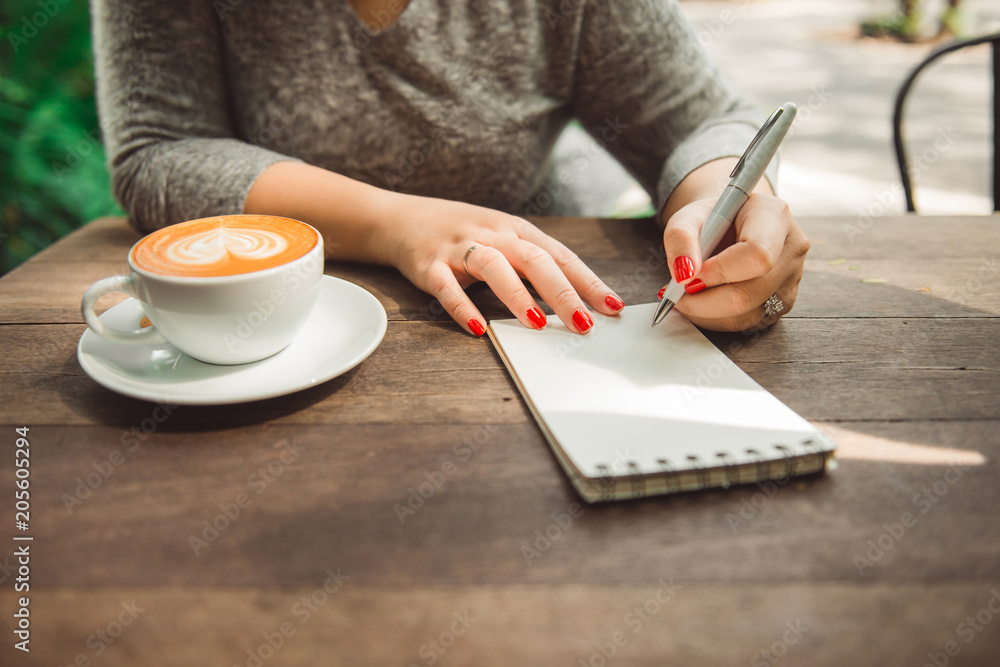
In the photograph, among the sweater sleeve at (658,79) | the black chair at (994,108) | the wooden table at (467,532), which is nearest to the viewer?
the wooden table at (467,532)

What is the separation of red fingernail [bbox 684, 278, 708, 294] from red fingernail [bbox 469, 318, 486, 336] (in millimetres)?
232

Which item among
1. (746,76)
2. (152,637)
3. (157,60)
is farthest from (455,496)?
(746,76)

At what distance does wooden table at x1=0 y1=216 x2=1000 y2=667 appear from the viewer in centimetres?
41

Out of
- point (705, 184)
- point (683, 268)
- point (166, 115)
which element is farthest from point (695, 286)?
point (166, 115)

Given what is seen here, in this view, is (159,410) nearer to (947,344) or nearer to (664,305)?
(664,305)

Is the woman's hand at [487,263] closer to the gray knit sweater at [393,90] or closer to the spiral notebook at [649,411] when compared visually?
the spiral notebook at [649,411]

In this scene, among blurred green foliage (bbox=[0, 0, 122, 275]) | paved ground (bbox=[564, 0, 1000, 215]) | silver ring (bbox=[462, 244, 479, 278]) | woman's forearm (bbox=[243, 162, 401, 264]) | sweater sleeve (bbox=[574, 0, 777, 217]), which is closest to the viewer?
silver ring (bbox=[462, 244, 479, 278])

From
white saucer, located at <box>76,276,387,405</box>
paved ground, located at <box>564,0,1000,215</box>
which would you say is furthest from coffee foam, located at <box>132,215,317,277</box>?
paved ground, located at <box>564,0,1000,215</box>

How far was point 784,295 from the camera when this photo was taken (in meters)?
0.75

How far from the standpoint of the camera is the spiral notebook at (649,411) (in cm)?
51

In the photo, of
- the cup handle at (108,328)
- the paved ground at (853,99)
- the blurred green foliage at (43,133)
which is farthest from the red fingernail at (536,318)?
the blurred green foliage at (43,133)

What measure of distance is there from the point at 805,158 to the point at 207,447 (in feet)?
13.1

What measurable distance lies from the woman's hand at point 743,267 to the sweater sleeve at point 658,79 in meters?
0.33

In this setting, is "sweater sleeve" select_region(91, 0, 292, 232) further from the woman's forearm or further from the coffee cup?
the coffee cup
